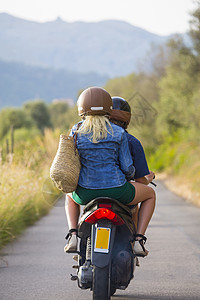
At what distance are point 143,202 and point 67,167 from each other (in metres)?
0.85

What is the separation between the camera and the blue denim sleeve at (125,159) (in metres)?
4.75

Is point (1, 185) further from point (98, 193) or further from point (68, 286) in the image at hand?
point (98, 193)

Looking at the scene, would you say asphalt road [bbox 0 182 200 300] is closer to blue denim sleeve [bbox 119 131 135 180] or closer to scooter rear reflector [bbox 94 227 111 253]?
scooter rear reflector [bbox 94 227 111 253]

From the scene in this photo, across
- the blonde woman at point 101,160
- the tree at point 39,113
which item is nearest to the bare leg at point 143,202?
the blonde woman at point 101,160

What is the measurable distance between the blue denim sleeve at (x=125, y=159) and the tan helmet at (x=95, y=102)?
274 mm

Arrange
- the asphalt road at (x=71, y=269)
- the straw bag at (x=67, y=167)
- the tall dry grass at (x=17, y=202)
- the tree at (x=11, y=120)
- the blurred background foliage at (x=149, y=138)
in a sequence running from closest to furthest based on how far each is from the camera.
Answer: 1. the straw bag at (x=67, y=167)
2. the asphalt road at (x=71, y=269)
3. the blurred background foliage at (x=149, y=138)
4. the tall dry grass at (x=17, y=202)
5. the tree at (x=11, y=120)

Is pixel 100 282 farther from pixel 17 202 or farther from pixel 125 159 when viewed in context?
pixel 17 202

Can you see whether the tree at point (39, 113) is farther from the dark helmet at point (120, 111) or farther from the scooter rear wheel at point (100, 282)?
the scooter rear wheel at point (100, 282)

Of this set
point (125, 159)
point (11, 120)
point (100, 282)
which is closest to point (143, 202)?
point (125, 159)

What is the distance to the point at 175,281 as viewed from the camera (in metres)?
6.02

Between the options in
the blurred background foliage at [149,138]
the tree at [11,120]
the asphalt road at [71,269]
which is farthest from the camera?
the tree at [11,120]

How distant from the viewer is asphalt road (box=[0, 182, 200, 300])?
5.49 meters

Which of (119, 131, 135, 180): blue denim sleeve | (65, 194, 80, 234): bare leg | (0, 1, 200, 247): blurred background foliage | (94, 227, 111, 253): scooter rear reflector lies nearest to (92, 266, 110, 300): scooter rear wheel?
(94, 227, 111, 253): scooter rear reflector

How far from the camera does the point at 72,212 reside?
494cm
